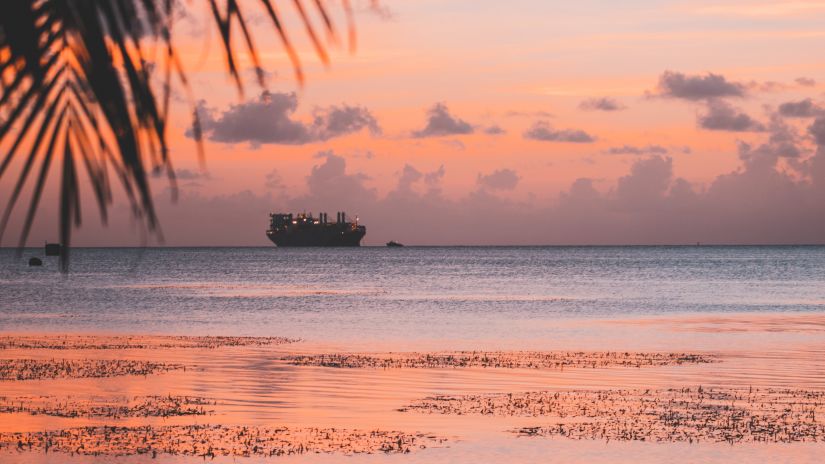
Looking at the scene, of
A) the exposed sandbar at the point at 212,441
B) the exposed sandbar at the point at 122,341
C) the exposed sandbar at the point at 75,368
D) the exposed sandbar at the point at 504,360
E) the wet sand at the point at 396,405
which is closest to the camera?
the exposed sandbar at the point at 212,441

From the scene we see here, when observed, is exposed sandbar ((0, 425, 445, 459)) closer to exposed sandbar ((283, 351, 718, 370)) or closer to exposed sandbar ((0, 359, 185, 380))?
exposed sandbar ((0, 359, 185, 380))

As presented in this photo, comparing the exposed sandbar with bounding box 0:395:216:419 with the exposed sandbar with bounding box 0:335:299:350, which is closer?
the exposed sandbar with bounding box 0:395:216:419

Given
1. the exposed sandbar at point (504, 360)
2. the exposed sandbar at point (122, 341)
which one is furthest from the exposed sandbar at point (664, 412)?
the exposed sandbar at point (122, 341)

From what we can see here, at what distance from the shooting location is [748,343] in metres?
44.3

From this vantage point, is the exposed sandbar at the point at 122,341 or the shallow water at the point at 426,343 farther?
the exposed sandbar at the point at 122,341

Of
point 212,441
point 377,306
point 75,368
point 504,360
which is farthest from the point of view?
point 377,306

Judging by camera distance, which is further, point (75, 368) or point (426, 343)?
point (426, 343)

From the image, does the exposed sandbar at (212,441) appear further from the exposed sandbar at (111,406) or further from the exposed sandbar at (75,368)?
the exposed sandbar at (75,368)

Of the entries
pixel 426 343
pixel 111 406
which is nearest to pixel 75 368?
pixel 111 406

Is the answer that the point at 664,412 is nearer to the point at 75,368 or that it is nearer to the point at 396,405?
the point at 396,405

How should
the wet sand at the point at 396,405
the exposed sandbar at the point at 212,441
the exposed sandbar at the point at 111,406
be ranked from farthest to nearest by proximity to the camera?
the exposed sandbar at the point at 111,406, the wet sand at the point at 396,405, the exposed sandbar at the point at 212,441

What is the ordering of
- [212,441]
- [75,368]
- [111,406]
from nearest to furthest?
[212,441] < [111,406] < [75,368]

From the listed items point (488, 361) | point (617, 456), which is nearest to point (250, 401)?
point (617, 456)

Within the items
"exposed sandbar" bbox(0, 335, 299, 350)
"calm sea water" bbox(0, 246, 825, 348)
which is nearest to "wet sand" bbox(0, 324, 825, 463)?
"exposed sandbar" bbox(0, 335, 299, 350)
